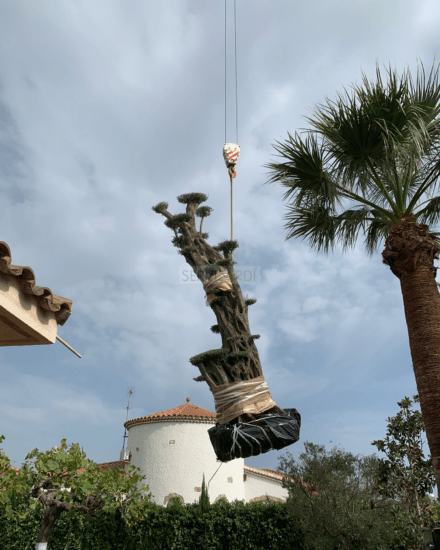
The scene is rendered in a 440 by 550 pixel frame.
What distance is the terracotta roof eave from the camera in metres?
4.86

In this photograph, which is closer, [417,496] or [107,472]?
[417,496]

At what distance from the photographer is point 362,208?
9.89m

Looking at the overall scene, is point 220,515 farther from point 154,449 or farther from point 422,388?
point 154,449

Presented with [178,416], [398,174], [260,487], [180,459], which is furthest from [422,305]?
[260,487]

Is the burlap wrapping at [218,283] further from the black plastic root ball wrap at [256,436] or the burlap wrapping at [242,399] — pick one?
the black plastic root ball wrap at [256,436]

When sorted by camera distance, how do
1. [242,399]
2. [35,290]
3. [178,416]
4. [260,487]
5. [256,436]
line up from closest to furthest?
[256,436] < [242,399] < [35,290] < [178,416] < [260,487]

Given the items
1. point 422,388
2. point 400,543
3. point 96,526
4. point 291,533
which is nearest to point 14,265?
point 422,388

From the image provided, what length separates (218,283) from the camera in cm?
525

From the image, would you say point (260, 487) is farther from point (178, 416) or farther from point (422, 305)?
point (422, 305)

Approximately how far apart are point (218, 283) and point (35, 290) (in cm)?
211

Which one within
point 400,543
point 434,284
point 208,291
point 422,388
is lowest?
point 400,543

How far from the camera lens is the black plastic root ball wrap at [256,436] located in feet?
14.8

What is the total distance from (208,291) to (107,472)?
6.79 meters

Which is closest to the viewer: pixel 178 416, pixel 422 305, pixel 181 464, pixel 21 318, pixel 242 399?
pixel 242 399
